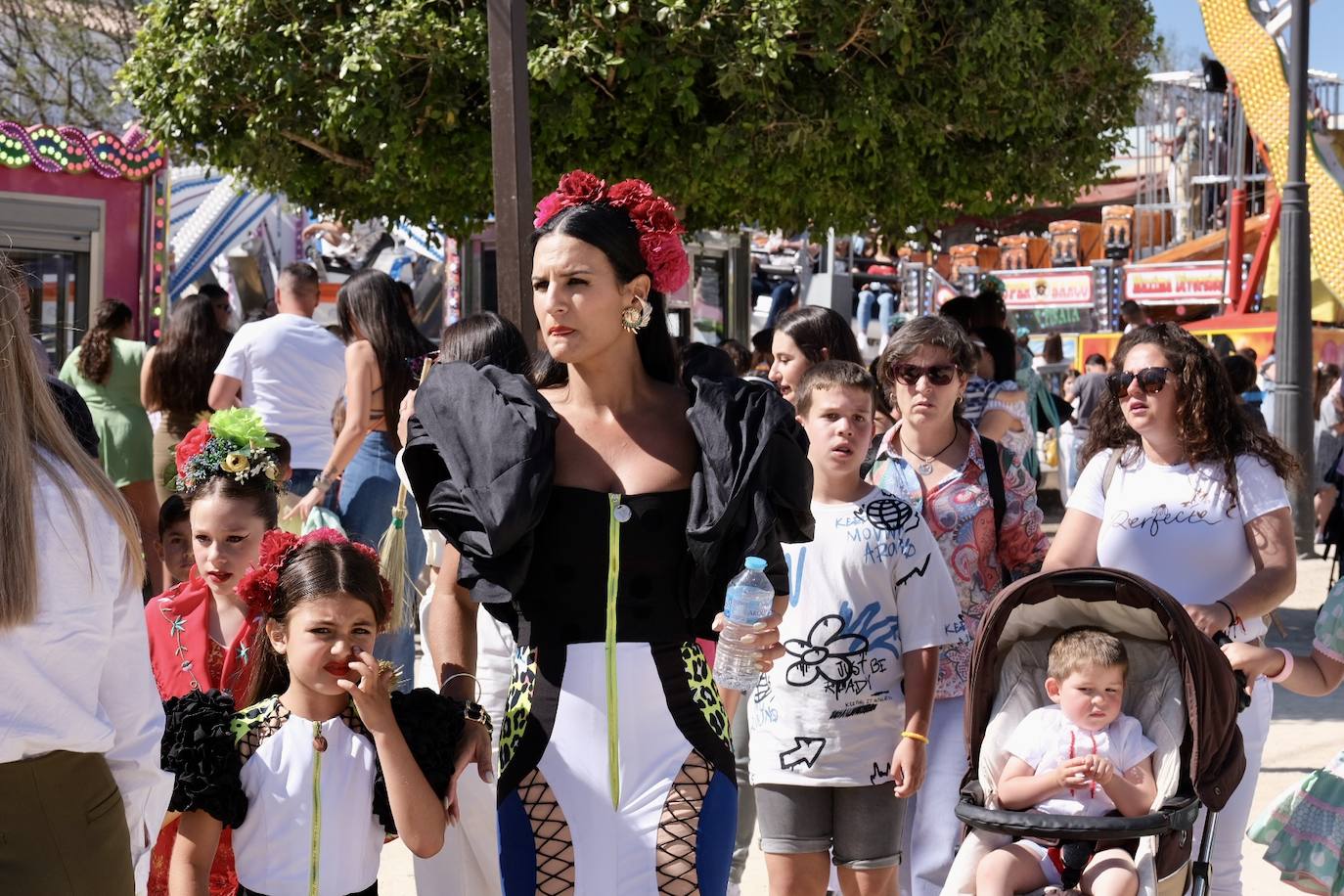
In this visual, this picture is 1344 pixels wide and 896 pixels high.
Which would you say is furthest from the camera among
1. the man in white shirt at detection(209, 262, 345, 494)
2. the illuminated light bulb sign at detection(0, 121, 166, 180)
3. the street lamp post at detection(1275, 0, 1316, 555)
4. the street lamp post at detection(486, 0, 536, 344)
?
the street lamp post at detection(1275, 0, 1316, 555)

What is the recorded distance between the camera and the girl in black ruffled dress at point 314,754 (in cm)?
323

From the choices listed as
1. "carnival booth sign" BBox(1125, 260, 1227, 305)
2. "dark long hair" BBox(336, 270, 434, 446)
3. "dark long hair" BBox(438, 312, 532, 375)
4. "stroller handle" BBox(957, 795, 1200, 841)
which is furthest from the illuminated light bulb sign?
"carnival booth sign" BBox(1125, 260, 1227, 305)

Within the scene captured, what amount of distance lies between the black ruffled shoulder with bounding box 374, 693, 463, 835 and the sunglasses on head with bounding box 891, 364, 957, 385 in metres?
2.04

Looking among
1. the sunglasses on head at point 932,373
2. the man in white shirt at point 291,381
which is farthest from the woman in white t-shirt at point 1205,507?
the man in white shirt at point 291,381

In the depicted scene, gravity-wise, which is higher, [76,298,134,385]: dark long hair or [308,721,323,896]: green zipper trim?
[76,298,134,385]: dark long hair

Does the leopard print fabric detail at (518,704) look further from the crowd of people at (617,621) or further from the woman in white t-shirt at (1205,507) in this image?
the woman in white t-shirt at (1205,507)

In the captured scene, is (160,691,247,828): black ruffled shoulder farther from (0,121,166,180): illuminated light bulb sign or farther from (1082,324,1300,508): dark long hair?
(0,121,166,180): illuminated light bulb sign

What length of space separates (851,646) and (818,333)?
152cm

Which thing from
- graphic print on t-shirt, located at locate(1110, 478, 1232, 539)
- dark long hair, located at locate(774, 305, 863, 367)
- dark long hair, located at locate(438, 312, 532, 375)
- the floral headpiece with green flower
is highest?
dark long hair, located at locate(774, 305, 863, 367)

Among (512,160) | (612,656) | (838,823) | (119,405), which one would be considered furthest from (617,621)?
(119,405)

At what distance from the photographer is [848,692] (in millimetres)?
4164

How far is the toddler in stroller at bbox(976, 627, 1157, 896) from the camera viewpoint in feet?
12.6

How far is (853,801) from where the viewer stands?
419cm

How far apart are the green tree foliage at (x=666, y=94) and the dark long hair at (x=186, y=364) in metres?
1.15
